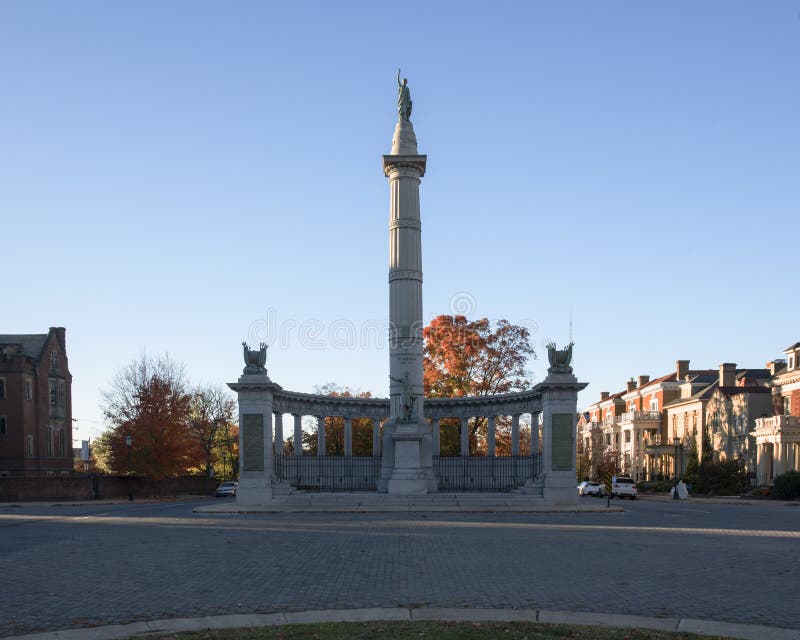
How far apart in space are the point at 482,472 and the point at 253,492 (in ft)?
42.2

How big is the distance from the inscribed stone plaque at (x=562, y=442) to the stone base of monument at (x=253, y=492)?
13318 millimetres

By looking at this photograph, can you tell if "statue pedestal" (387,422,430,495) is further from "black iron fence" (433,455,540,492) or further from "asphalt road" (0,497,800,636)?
"asphalt road" (0,497,800,636)

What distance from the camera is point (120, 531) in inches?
957

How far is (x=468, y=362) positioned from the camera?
2480 inches

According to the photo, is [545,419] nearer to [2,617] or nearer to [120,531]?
[120,531]

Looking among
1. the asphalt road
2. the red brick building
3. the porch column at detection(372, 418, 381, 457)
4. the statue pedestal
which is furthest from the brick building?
the red brick building

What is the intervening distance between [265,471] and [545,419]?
1326 cm

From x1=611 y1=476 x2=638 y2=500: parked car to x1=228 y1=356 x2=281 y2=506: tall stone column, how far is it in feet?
97.4

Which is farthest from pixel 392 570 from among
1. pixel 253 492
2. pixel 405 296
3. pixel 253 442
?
pixel 405 296

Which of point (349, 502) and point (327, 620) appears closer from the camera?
point (327, 620)

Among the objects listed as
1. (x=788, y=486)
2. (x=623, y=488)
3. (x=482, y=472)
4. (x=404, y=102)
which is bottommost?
(x=623, y=488)

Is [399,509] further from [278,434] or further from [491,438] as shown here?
[491,438]

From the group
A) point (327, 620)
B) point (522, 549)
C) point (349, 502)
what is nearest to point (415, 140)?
point (349, 502)

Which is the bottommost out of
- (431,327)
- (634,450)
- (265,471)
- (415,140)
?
(634,450)
